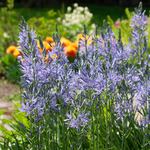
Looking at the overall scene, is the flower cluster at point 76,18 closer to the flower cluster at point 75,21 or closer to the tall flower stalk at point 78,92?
the flower cluster at point 75,21

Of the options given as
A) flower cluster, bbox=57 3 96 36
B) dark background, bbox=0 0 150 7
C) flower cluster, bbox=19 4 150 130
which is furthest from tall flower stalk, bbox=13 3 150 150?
dark background, bbox=0 0 150 7

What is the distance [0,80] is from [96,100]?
580cm

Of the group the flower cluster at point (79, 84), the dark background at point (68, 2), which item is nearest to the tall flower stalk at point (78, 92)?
the flower cluster at point (79, 84)

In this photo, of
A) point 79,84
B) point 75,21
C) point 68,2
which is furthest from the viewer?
point 68,2

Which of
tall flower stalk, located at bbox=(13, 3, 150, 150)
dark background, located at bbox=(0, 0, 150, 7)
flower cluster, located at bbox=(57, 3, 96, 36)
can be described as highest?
dark background, located at bbox=(0, 0, 150, 7)

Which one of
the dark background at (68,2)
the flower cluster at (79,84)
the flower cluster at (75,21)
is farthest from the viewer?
the dark background at (68,2)

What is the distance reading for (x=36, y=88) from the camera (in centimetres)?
283

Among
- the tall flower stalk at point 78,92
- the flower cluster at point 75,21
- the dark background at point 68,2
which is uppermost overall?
the dark background at point 68,2

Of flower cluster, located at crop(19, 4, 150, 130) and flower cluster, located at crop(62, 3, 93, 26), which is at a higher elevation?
flower cluster, located at crop(62, 3, 93, 26)

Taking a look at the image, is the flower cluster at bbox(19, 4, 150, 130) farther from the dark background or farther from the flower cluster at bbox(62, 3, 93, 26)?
the dark background

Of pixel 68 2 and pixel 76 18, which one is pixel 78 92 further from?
pixel 68 2

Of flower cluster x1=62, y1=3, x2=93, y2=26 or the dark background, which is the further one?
the dark background

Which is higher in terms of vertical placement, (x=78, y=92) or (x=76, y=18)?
(x=76, y=18)

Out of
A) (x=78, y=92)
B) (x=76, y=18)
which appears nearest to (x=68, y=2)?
(x=76, y=18)
